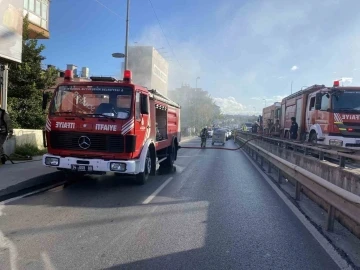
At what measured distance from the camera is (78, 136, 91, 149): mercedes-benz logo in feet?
24.4

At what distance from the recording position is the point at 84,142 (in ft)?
24.5

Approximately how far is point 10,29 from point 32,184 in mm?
7570

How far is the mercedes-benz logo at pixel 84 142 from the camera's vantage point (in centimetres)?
745

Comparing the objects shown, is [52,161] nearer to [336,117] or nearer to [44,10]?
[336,117]

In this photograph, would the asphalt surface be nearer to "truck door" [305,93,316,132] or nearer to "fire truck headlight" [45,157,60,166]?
"fire truck headlight" [45,157,60,166]

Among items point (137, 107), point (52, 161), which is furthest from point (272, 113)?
point (52, 161)

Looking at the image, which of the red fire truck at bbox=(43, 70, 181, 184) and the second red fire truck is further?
the second red fire truck

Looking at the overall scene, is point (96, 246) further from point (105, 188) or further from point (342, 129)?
point (342, 129)

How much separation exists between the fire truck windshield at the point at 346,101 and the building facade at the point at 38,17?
67.5ft

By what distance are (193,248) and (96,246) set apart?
3.96ft

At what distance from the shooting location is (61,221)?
529 centimetres

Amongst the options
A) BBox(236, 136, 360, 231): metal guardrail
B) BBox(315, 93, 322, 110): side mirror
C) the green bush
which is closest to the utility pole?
the green bush

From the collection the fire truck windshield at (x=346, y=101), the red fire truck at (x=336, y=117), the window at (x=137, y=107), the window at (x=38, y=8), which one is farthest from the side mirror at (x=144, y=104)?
the window at (x=38, y=8)

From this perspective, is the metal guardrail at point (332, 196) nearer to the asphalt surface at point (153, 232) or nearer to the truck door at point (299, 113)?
the asphalt surface at point (153, 232)
